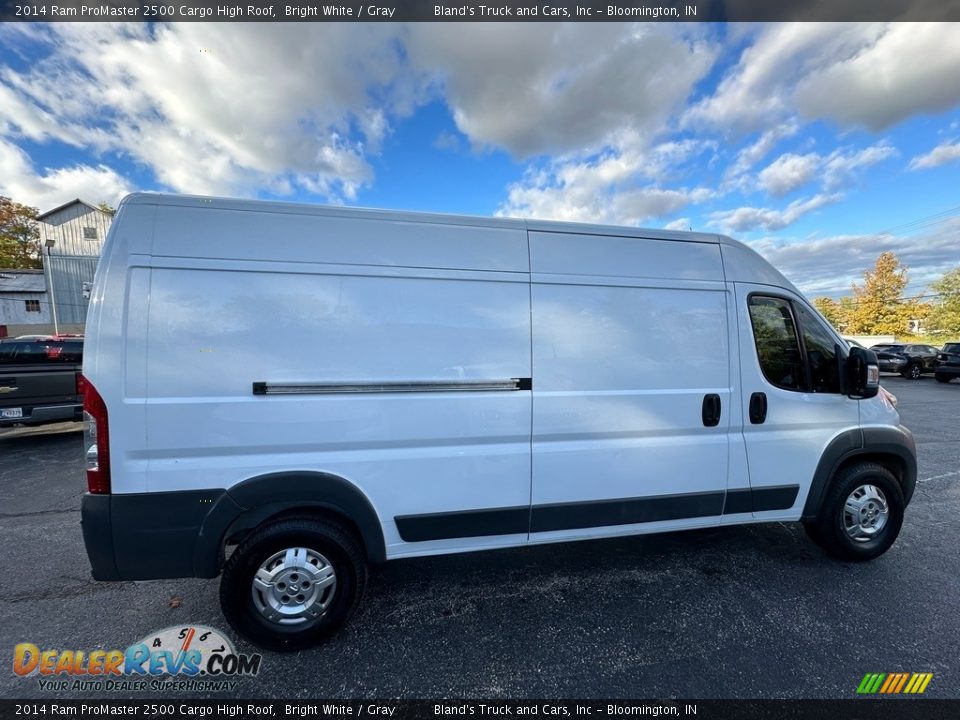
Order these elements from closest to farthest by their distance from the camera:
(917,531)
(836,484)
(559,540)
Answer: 1. (559,540)
2. (836,484)
3. (917,531)

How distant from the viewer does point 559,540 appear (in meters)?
2.73

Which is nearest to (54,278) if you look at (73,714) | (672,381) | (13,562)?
(13,562)

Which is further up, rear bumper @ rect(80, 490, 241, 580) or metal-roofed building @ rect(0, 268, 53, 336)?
metal-roofed building @ rect(0, 268, 53, 336)

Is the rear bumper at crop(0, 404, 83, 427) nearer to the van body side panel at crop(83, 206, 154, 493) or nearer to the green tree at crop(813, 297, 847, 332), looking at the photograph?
the van body side panel at crop(83, 206, 154, 493)

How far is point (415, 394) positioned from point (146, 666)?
205 centimetres

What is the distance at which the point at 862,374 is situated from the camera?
9.70 feet

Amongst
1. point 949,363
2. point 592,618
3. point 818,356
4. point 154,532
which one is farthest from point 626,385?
point 949,363

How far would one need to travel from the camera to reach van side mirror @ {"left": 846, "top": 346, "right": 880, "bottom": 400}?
9.70 ft

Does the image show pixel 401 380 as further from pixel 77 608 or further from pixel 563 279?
pixel 77 608

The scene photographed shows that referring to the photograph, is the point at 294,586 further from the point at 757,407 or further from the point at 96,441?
the point at 757,407

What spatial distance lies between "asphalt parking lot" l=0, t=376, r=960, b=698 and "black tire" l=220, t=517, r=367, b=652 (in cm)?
12

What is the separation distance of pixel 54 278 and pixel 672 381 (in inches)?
1387

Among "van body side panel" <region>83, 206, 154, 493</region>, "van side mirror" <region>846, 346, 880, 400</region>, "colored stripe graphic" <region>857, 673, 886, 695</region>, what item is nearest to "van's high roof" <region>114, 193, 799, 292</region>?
"van body side panel" <region>83, 206, 154, 493</region>

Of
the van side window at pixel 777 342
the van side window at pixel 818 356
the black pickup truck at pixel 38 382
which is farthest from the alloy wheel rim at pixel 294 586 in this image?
the black pickup truck at pixel 38 382
